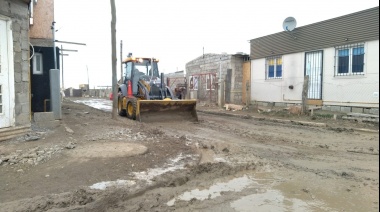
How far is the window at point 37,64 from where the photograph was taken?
1210cm

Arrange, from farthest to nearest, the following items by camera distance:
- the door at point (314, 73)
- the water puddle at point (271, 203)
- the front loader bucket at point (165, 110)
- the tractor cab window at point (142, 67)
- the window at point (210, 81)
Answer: the window at point (210, 81)
the door at point (314, 73)
the tractor cab window at point (142, 67)
the front loader bucket at point (165, 110)
the water puddle at point (271, 203)

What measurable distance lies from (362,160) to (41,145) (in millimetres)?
7007

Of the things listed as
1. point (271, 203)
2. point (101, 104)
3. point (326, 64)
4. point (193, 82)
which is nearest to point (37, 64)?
point (271, 203)

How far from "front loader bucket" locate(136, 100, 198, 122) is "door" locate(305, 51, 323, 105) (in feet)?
22.1

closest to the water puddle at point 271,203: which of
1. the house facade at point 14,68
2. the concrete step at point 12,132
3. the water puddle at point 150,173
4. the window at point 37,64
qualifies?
the water puddle at point 150,173

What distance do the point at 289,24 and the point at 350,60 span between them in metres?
4.31

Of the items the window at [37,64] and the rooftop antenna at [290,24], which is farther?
the rooftop antenna at [290,24]

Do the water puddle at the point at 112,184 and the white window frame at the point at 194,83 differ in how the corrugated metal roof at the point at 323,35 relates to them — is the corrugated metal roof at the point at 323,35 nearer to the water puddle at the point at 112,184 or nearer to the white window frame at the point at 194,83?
the white window frame at the point at 194,83

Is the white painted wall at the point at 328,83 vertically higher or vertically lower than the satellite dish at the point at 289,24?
lower

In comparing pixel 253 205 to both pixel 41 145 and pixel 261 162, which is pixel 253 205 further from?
pixel 41 145

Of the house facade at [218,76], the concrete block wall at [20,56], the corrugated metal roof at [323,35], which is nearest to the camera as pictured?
the concrete block wall at [20,56]

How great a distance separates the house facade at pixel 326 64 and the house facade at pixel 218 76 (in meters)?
1.40

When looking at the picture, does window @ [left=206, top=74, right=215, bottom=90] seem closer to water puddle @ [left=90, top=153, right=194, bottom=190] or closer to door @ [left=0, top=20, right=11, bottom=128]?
door @ [left=0, top=20, right=11, bottom=128]

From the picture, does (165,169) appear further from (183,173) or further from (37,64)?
(37,64)
